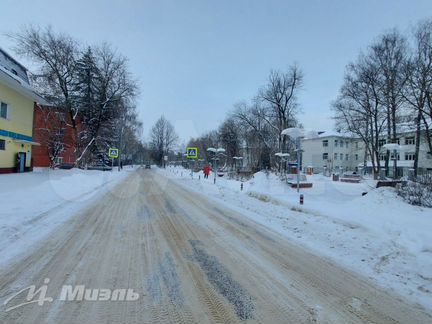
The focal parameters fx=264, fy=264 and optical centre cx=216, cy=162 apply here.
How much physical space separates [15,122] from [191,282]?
2828 cm

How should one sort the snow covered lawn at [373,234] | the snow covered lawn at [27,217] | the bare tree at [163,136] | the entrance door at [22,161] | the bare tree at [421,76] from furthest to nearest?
the bare tree at [163,136], the entrance door at [22,161], the bare tree at [421,76], the snow covered lawn at [27,217], the snow covered lawn at [373,234]

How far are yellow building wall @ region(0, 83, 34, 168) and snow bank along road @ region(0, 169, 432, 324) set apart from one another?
72.1 ft

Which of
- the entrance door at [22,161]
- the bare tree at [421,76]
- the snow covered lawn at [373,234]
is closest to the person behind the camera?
the snow covered lawn at [373,234]

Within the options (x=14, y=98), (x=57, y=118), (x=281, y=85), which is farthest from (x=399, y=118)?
(x=57, y=118)

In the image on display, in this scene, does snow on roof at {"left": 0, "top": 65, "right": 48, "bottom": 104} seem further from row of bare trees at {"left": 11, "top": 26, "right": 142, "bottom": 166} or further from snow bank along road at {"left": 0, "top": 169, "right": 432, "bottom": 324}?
snow bank along road at {"left": 0, "top": 169, "right": 432, "bottom": 324}

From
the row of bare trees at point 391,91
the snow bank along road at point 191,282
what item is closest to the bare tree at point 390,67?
the row of bare trees at point 391,91

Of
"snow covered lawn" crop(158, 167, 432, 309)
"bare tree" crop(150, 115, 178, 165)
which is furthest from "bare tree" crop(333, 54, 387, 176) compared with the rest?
"bare tree" crop(150, 115, 178, 165)

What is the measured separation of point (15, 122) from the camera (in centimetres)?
2491

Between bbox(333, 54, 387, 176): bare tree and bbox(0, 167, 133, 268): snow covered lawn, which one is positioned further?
bbox(333, 54, 387, 176): bare tree

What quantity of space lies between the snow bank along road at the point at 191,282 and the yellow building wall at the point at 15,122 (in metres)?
22.0

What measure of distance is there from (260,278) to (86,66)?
37376mm

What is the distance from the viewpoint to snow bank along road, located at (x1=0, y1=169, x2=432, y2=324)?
3.36m

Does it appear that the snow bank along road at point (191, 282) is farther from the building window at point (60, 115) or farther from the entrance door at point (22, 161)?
the building window at point (60, 115)

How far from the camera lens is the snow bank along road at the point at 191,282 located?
3.36 metres
